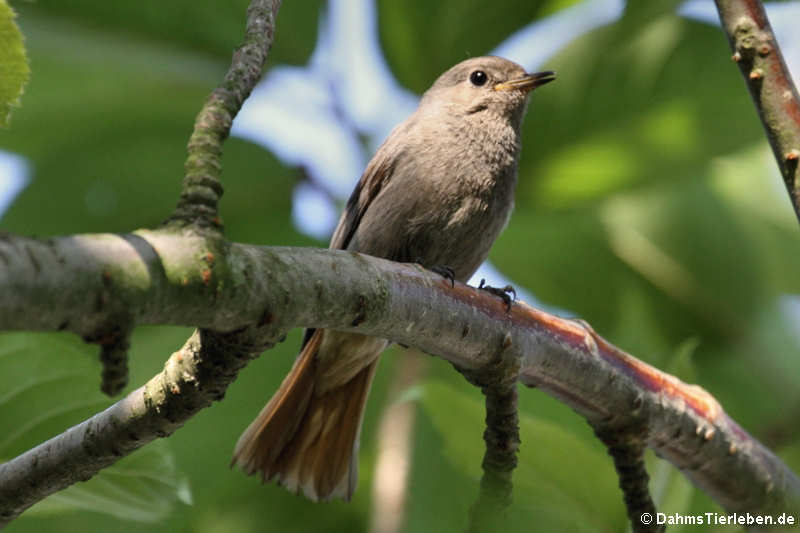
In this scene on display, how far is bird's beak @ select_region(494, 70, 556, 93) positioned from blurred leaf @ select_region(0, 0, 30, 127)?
2.89 metres

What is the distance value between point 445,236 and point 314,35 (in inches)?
38.3

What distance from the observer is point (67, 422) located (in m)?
2.74

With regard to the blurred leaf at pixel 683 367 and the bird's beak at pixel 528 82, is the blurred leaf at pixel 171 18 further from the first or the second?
the blurred leaf at pixel 683 367

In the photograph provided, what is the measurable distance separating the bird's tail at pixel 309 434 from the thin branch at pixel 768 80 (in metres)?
1.70

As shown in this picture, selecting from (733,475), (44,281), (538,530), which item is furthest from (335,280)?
(733,475)

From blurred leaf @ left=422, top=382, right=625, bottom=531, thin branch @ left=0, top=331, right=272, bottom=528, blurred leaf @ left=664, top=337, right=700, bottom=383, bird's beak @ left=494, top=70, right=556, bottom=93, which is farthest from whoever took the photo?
bird's beak @ left=494, top=70, right=556, bottom=93

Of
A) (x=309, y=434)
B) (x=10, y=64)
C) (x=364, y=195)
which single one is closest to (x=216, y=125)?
(x=10, y=64)

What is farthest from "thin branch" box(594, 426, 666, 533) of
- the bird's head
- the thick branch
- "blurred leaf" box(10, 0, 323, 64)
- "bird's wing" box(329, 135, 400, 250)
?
"blurred leaf" box(10, 0, 323, 64)

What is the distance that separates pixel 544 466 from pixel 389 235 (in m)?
1.41

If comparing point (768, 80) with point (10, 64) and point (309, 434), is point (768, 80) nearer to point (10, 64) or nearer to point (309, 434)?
point (10, 64)

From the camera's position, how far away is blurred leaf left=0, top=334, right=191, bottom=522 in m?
2.54

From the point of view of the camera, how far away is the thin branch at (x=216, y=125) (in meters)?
1.82

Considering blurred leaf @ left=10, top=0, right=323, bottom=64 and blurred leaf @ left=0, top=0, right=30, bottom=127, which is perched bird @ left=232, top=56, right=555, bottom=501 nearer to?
blurred leaf @ left=10, top=0, right=323, bottom=64

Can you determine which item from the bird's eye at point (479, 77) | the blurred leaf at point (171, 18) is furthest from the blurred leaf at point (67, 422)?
the bird's eye at point (479, 77)
